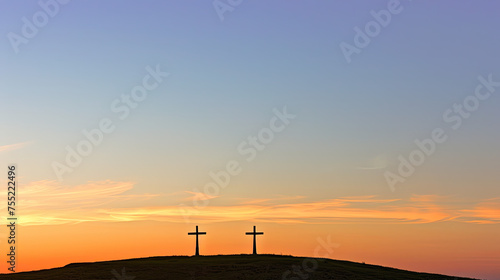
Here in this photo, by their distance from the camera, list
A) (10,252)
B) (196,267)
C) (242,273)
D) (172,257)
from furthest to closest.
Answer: (172,257) < (196,267) < (242,273) < (10,252)

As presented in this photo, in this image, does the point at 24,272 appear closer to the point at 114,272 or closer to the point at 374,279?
the point at 114,272

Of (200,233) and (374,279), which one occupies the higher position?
(200,233)

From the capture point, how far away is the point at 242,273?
6266cm

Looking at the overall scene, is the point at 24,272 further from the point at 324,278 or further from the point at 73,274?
the point at 324,278

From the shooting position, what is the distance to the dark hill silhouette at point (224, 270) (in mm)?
62219

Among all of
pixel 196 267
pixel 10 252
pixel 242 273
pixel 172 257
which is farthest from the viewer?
pixel 172 257

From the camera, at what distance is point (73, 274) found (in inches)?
2569

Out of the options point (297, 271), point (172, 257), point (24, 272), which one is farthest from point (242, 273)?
point (24, 272)

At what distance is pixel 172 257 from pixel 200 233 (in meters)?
4.64

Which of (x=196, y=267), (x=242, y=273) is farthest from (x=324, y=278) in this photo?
(x=196, y=267)

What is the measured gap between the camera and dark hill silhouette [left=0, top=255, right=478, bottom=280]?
2450 inches

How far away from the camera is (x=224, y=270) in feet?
212

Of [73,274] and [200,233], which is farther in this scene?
[200,233]

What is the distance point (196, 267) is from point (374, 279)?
58.5 ft
